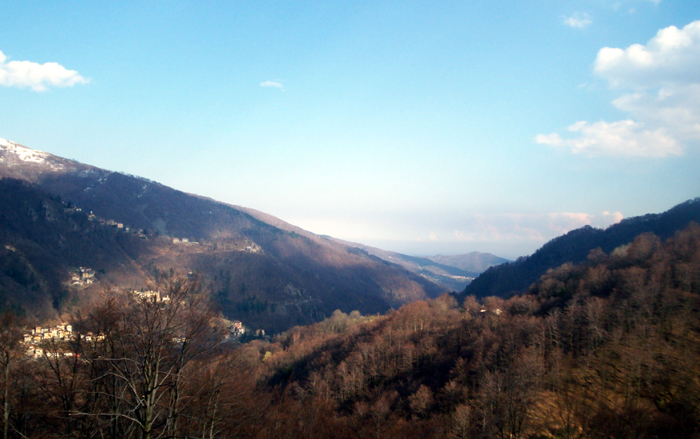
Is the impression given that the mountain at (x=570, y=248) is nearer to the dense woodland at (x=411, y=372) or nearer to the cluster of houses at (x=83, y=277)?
the dense woodland at (x=411, y=372)

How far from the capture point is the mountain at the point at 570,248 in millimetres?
100375

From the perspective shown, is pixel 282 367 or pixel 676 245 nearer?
pixel 676 245

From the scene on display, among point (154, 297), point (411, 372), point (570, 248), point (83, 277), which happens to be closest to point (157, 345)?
point (154, 297)

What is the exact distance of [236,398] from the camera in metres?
12.5

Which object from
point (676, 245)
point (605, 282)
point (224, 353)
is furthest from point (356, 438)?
point (676, 245)

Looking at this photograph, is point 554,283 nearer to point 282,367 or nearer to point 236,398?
point 282,367

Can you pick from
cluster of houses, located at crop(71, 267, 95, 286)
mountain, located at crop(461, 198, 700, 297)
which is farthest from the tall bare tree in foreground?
cluster of houses, located at crop(71, 267, 95, 286)

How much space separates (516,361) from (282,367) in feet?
141

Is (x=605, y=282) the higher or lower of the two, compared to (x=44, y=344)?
higher

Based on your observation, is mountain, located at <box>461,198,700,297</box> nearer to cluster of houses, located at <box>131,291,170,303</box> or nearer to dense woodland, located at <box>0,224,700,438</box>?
dense woodland, located at <box>0,224,700,438</box>

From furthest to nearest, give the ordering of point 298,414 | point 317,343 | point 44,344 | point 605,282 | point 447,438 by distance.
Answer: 1. point 317,343
2. point 605,282
3. point 447,438
4. point 298,414
5. point 44,344

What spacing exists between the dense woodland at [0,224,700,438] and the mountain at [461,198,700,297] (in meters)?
59.2

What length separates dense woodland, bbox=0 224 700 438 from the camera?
9.78 m

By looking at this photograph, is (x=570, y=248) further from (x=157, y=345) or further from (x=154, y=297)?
(x=157, y=345)
